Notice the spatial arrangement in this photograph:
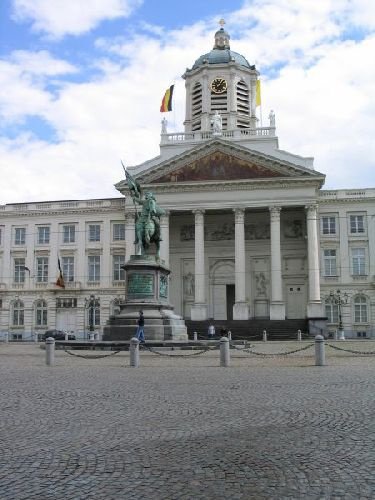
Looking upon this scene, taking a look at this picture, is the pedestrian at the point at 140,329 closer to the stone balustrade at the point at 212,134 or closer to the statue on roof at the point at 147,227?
the statue on roof at the point at 147,227

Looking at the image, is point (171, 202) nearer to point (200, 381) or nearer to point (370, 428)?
point (200, 381)

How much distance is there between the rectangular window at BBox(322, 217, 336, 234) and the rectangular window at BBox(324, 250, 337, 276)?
6.56 ft

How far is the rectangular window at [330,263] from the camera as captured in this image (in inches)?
2328

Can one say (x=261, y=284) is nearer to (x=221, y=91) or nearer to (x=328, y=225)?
(x=328, y=225)

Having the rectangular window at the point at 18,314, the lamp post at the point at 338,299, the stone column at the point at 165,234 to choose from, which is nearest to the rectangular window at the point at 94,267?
the rectangular window at the point at 18,314

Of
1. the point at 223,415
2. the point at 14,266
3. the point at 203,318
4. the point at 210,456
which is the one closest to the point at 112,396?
the point at 223,415

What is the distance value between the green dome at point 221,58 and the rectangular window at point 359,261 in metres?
28.0

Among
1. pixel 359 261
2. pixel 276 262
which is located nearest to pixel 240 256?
pixel 276 262

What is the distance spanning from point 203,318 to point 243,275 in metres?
5.44

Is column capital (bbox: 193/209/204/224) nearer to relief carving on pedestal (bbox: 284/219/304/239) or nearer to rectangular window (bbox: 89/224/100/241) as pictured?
relief carving on pedestal (bbox: 284/219/304/239)

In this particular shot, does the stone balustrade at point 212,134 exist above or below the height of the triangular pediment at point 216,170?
above

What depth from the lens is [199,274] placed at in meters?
56.4

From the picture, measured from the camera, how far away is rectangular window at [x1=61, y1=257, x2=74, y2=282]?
63.1 meters

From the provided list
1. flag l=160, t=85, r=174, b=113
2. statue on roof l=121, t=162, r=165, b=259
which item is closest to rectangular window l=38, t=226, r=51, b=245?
flag l=160, t=85, r=174, b=113
